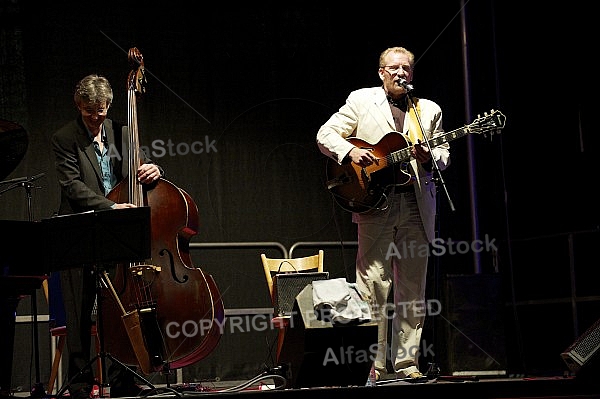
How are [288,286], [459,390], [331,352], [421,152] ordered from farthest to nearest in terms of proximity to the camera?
[288,286] < [421,152] < [331,352] < [459,390]

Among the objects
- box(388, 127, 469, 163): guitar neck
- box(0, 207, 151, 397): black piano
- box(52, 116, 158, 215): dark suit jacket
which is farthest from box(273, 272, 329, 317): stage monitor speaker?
box(0, 207, 151, 397): black piano

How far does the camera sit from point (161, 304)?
4.45 meters

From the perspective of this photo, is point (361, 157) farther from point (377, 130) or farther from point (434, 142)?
point (434, 142)

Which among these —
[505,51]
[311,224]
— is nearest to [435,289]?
[311,224]

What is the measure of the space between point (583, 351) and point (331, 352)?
114cm

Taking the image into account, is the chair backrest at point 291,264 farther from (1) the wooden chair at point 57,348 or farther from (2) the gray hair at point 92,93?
(2) the gray hair at point 92,93

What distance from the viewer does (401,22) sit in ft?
22.2

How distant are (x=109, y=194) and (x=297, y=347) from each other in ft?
4.18

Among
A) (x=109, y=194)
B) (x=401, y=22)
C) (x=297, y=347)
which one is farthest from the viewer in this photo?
(x=401, y=22)

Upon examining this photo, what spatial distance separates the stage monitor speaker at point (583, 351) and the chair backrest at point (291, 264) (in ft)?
7.13

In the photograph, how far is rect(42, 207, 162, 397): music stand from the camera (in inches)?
153

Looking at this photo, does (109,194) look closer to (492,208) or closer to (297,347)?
(297,347)

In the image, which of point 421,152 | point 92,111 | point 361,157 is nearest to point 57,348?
point 92,111

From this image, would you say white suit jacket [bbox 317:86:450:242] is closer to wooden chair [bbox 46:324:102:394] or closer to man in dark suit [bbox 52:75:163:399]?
man in dark suit [bbox 52:75:163:399]
